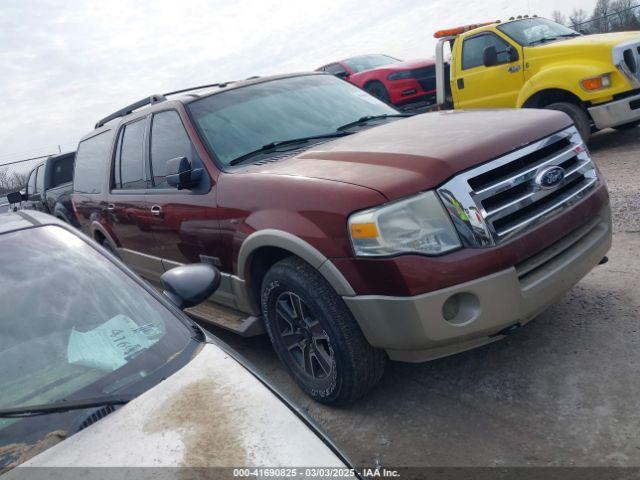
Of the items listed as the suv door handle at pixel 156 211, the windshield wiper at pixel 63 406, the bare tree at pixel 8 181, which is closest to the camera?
the windshield wiper at pixel 63 406

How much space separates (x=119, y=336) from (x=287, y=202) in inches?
51.4

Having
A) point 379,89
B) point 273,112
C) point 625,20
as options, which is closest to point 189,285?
point 273,112

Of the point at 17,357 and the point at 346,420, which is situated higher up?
the point at 17,357

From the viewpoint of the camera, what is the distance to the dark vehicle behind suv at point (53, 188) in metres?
9.72

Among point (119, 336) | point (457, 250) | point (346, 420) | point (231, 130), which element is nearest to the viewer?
point (119, 336)

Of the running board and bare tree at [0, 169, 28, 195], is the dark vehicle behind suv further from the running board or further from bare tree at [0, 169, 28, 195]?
bare tree at [0, 169, 28, 195]

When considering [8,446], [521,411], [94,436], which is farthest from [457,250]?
[8,446]

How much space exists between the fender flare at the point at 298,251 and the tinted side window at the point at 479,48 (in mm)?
6259

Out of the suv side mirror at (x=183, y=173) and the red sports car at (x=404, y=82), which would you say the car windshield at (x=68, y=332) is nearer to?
the suv side mirror at (x=183, y=173)

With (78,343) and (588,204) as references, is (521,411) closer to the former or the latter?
(588,204)

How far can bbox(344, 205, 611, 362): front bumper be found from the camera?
8.48 ft

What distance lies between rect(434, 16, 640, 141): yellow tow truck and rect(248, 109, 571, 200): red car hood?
427 centimetres

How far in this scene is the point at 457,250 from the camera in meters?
2.61

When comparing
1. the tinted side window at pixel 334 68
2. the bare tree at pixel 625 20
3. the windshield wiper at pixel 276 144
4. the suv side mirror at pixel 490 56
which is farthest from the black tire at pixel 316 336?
the bare tree at pixel 625 20
